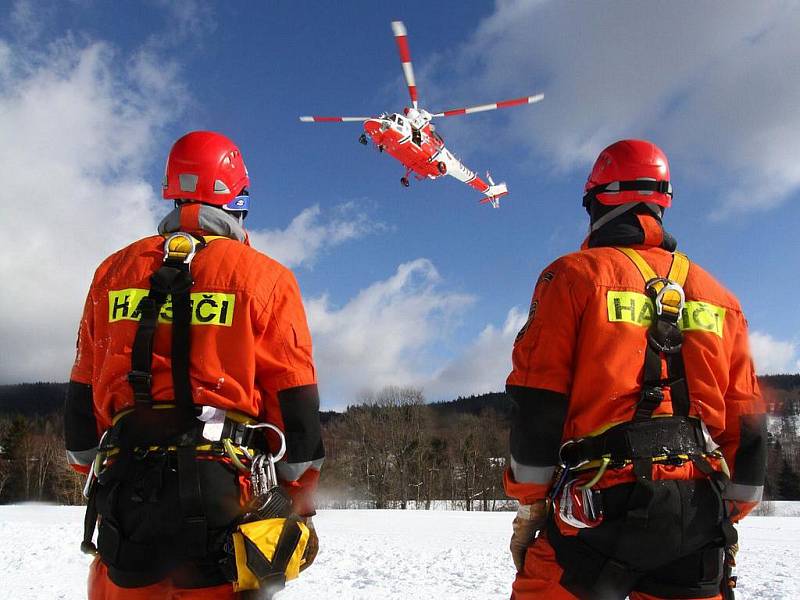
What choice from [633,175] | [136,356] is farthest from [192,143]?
[633,175]

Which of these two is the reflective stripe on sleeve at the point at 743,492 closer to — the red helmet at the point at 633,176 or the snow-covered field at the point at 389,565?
the red helmet at the point at 633,176

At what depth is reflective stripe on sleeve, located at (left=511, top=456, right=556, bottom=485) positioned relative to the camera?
2562 mm

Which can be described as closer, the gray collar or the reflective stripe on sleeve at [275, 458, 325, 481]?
the reflective stripe on sleeve at [275, 458, 325, 481]

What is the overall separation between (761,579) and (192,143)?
24.7 ft

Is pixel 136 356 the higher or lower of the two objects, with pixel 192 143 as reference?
lower

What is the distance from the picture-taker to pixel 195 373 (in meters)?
2.44

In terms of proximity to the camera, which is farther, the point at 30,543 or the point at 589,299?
the point at 30,543

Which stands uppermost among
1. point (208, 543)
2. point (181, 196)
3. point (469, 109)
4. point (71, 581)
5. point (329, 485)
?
point (469, 109)

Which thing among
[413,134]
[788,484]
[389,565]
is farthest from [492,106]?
[788,484]

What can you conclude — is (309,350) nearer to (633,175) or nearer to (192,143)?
(192,143)

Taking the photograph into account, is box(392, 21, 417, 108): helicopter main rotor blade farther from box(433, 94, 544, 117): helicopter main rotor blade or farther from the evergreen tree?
the evergreen tree

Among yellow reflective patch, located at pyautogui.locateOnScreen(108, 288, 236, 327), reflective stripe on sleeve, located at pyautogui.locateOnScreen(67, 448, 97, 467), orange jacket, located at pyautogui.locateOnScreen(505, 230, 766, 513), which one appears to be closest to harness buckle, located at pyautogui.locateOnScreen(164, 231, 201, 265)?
yellow reflective patch, located at pyautogui.locateOnScreen(108, 288, 236, 327)

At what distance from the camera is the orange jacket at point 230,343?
2467 millimetres

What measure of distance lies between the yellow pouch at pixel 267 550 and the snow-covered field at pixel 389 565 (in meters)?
4.39
